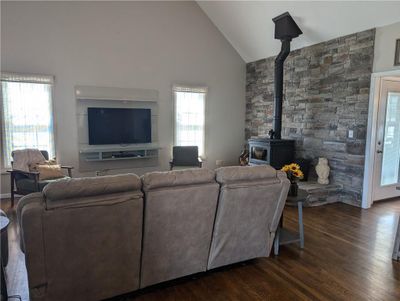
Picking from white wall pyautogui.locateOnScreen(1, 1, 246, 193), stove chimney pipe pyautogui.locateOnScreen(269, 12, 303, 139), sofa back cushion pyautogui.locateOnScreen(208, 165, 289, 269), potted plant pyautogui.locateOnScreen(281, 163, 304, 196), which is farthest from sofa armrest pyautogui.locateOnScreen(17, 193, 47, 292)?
stove chimney pipe pyautogui.locateOnScreen(269, 12, 303, 139)

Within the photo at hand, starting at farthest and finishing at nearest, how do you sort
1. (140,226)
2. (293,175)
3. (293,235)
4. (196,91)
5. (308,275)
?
(196,91) → (293,235) → (293,175) → (308,275) → (140,226)

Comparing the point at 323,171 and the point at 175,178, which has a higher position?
the point at 175,178

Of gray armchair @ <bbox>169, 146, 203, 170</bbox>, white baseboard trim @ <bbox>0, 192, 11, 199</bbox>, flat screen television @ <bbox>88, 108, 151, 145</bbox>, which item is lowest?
white baseboard trim @ <bbox>0, 192, 11, 199</bbox>

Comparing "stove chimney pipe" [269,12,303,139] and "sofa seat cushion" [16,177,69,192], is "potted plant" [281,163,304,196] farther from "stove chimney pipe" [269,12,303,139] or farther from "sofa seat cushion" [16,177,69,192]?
"sofa seat cushion" [16,177,69,192]

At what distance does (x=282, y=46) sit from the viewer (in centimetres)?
509

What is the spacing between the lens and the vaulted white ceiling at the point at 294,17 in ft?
13.2

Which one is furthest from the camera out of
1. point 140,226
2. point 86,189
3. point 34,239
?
point 140,226

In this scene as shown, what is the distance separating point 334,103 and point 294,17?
1662 mm

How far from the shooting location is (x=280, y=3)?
476 cm

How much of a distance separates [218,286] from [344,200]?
11.1 ft

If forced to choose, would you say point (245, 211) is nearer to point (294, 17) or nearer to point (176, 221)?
point (176, 221)

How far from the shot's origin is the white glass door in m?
4.43

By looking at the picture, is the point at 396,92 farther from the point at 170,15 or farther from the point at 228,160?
the point at 170,15

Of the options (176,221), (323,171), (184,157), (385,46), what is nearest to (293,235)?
(176,221)
